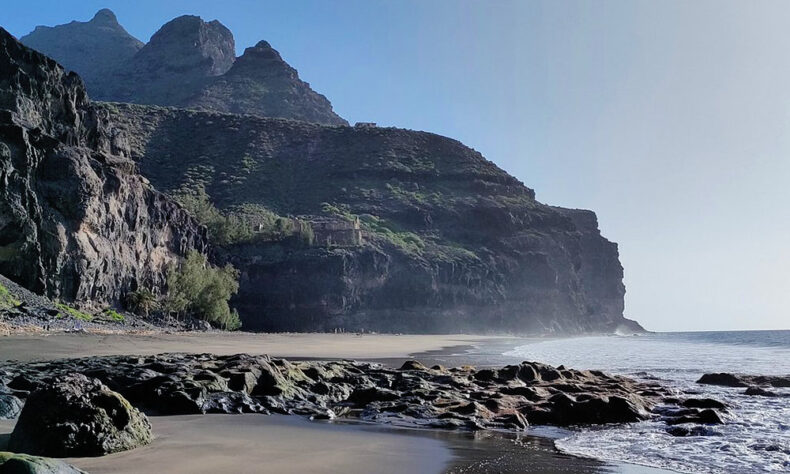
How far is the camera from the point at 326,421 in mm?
12898

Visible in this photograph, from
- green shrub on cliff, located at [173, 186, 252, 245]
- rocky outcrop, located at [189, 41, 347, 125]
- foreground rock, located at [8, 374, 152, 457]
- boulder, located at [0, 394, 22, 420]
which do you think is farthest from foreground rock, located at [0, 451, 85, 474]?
rocky outcrop, located at [189, 41, 347, 125]

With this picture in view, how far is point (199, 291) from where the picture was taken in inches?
2281

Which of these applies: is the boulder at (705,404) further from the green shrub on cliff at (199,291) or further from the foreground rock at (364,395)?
the green shrub on cliff at (199,291)

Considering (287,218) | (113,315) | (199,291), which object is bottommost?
(113,315)

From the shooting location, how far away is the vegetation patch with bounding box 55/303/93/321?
131 ft

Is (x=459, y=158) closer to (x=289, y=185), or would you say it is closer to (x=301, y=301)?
(x=289, y=185)

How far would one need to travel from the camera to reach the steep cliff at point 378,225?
86.0 m

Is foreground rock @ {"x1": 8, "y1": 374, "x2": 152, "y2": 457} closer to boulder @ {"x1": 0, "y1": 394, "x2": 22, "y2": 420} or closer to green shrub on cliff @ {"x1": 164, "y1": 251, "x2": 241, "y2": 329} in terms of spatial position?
boulder @ {"x1": 0, "y1": 394, "x2": 22, "y2": 420}

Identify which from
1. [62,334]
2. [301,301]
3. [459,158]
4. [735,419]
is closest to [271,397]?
[735,419]

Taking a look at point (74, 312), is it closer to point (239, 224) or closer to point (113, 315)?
point (113, 315)

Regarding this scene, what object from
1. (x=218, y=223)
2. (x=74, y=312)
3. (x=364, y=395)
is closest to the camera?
(x=364, y=395)

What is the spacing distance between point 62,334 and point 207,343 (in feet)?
31.8

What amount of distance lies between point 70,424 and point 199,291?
52137 mm

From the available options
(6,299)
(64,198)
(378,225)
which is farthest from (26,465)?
(378,225)
